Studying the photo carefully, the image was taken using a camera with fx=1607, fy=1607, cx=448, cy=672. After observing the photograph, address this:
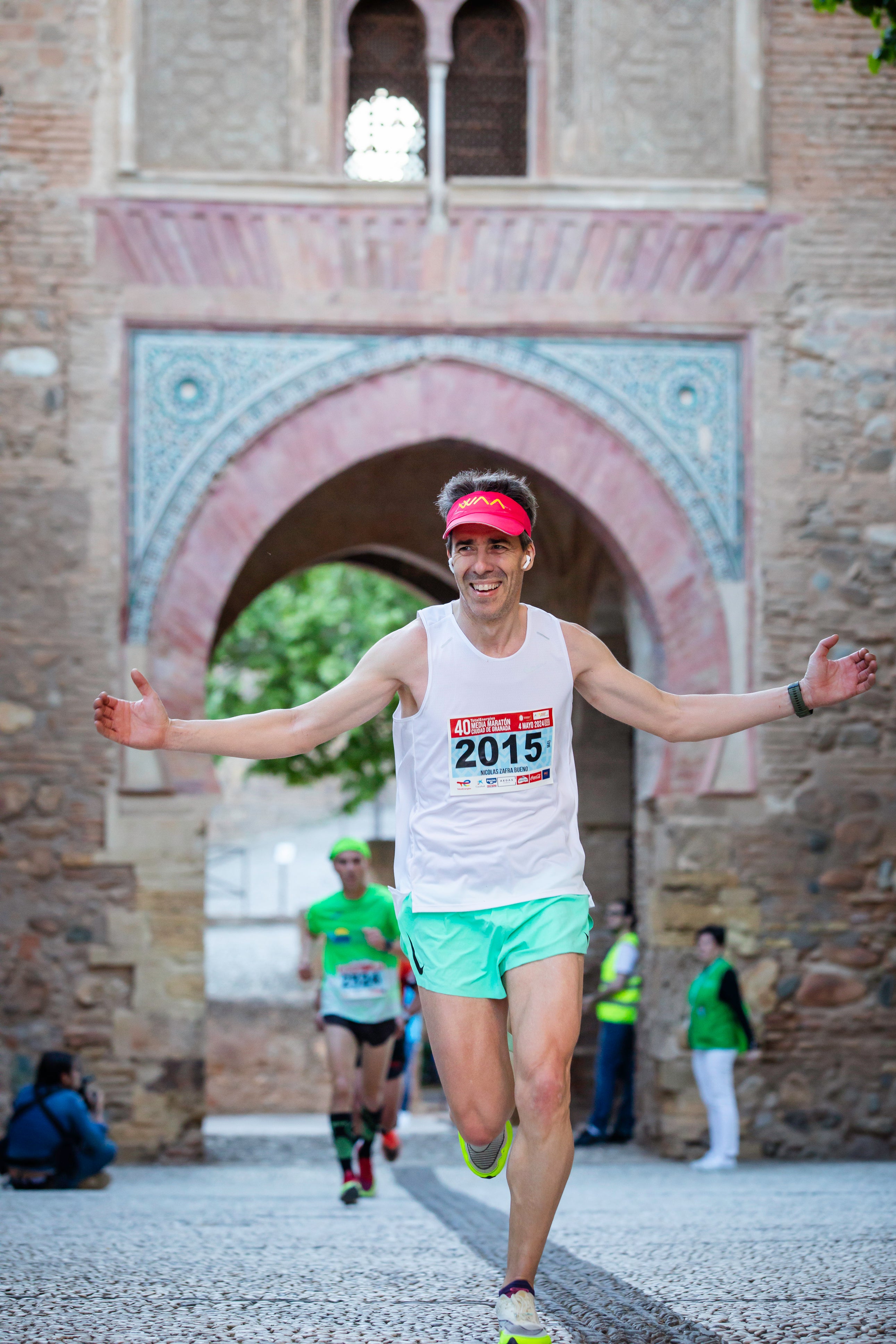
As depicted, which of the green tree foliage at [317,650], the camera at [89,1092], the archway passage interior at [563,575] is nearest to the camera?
the camera at [89,1092]

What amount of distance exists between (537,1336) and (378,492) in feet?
33.7

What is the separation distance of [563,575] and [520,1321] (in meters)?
10.5

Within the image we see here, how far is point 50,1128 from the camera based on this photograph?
23.4ft

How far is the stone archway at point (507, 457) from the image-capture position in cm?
945

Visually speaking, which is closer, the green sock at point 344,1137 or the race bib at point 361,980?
the green sock at point 344,1137

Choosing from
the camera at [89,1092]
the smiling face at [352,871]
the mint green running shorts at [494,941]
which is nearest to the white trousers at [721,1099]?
the smiling face at [352,871]

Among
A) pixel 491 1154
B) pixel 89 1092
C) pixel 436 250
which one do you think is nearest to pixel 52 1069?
pixel 89 1092

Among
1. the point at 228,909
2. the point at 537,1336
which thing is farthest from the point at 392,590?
the point at 537,1336

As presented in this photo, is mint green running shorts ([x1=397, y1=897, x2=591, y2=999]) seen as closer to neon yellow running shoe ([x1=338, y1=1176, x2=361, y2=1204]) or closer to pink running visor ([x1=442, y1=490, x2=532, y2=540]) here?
pink running visor ([x1=442, y1=490, x2=532, y2=540])

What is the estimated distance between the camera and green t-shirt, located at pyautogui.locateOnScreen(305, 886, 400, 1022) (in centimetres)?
726

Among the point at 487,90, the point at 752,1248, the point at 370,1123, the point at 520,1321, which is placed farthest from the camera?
the point at 487,90

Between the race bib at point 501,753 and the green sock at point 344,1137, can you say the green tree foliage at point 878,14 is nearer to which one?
the race bib at point 501,753

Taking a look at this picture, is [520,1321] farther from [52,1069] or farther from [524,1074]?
[52,1069]

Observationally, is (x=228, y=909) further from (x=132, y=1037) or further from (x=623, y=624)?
(x=132, y=1037)
